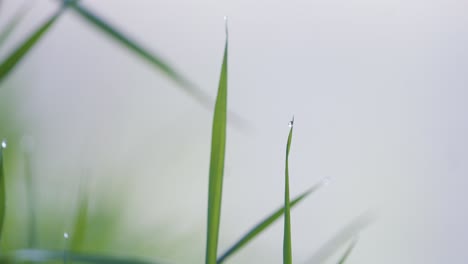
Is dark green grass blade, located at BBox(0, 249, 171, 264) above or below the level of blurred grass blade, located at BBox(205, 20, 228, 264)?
below


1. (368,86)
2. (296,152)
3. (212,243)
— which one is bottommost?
(212,243)

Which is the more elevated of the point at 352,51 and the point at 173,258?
the point at 352,51

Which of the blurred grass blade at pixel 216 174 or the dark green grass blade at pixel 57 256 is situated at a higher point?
the blurred grass blade at pixel 216 174

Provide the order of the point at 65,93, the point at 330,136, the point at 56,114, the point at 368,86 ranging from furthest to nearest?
the point at 368,86 → the point at 330,136 → the point at 65,93 → the point at 56,114

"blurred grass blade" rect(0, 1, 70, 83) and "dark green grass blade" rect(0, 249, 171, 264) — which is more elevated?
"blurred grass blade" rect(0, 1, 70, 83)

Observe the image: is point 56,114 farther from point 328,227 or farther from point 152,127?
point 328,227

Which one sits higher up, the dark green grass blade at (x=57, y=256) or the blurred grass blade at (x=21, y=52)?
the blurred grass blade at (x=21, y=52)

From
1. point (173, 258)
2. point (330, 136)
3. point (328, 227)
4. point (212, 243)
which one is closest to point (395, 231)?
point (328, 227)

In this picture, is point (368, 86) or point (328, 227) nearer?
point (328, 227)
